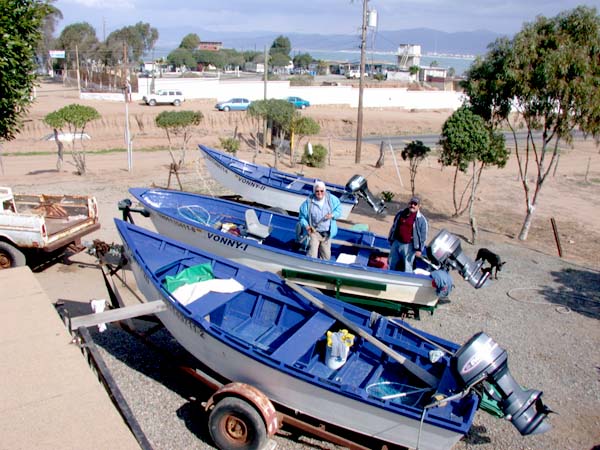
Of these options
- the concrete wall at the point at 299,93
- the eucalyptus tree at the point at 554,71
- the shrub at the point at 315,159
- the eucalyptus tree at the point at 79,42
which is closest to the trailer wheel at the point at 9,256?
the eucalyptus tree at the point at 554,71

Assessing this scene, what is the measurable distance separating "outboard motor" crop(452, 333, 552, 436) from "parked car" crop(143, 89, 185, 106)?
41394 mm

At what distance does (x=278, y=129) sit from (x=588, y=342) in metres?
20.6

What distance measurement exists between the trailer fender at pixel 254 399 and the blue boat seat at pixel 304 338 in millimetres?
425

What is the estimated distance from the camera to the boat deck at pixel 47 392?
4.11 metres

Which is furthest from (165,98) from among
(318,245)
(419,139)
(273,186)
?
(318,245)

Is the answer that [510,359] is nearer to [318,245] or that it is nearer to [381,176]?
[318,245]

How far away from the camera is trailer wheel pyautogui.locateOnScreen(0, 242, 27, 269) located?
9141mm

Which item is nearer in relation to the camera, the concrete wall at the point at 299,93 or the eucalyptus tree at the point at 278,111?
the eucalyptus tree at the point at 278,111

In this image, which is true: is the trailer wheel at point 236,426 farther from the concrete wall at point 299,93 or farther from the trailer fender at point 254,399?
the concrete wall at point 299,93

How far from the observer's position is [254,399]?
5.49 metres

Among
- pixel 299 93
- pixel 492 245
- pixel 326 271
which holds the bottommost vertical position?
pixel 492 245

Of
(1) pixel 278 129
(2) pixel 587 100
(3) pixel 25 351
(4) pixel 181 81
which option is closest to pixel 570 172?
(1) pixel 278 129

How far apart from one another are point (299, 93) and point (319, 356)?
47.1 m

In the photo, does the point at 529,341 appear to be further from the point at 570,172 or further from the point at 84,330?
the point at 570,172
